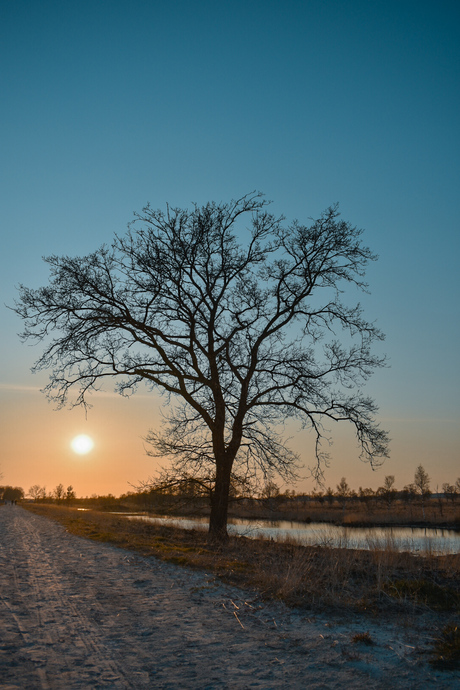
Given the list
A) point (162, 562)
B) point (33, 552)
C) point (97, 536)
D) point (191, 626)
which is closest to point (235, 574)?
point (162, 562)

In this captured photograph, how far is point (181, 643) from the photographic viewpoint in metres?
4.17

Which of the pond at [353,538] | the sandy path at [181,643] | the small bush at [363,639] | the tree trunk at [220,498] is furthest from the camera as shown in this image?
the tree trunk at [220,498]

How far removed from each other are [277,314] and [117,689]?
12.0 metres

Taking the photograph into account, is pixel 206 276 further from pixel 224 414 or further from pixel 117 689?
pixel 117 689

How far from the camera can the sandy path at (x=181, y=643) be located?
3.39 meters

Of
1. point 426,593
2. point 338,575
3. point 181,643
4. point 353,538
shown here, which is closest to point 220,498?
point 353,538

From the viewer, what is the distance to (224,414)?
13.5m

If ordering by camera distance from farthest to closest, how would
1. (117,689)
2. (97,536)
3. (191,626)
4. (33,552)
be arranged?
1. (97,536)
2. (33,552)
3. (191,626)
4. (117,689)

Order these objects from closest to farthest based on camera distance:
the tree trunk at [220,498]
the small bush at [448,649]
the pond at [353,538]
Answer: the small bush at [448,649] < the pond at [353,538] < the tree trunk at [220,498]

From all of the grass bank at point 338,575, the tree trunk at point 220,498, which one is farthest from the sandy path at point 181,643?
the tree trunk at point 220,498

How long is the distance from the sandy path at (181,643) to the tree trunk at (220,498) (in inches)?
245

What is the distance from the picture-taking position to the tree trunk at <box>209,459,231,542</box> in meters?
12.9

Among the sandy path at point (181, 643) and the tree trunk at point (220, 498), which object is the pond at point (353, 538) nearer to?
the tree trunk at point (220, 498)

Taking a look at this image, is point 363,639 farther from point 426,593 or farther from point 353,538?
point 353,538
